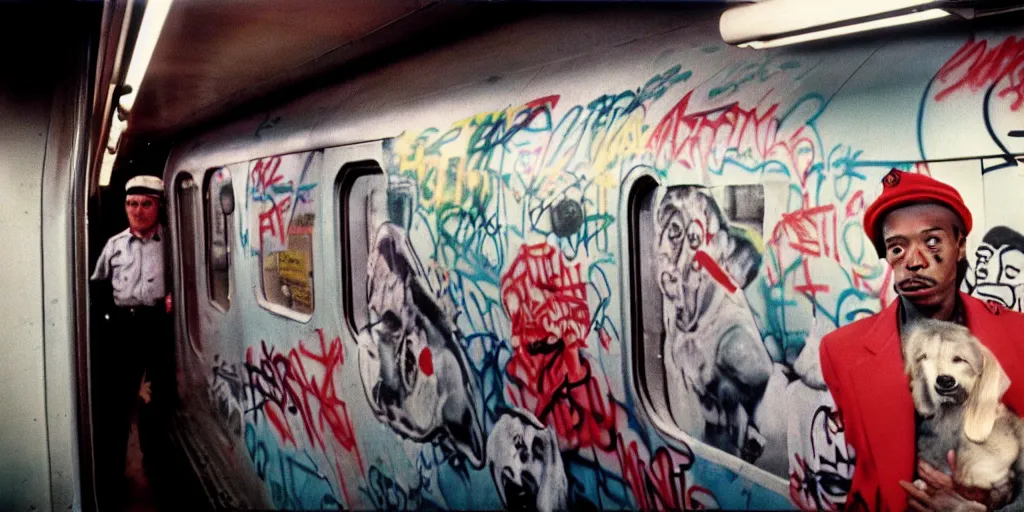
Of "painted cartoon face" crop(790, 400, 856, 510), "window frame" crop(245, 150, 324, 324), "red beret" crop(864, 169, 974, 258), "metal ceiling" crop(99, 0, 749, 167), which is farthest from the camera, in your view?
"window frame" crop(245, 150, 324, 324)

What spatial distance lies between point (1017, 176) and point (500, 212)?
82.7 inches

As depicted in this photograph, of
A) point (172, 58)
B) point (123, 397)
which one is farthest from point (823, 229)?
point (123, 397)

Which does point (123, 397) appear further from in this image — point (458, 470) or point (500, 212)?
point (500, 212)

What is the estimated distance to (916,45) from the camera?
2.33 m

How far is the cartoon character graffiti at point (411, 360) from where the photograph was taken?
13.8ft

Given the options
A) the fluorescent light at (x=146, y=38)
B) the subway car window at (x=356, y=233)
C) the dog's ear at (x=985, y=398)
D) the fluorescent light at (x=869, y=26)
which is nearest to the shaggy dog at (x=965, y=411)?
the dog's ear at (x=985, y=398)

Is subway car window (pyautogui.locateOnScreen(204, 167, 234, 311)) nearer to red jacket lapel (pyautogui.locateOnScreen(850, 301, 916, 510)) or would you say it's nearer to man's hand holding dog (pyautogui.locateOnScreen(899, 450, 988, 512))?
red jacket lapel (pyautogui.locateOnScreen(850, 301, 916, 510))

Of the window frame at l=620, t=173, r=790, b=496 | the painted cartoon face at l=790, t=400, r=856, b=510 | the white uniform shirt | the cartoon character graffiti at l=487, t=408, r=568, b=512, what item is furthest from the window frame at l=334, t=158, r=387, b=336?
the painted cartoon face at l=790, t=400, r=856, b=510

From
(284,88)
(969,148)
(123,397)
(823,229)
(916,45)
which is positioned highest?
(284,88)

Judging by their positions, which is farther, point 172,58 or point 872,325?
point 172,58

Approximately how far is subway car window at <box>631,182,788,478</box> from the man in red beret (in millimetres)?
260

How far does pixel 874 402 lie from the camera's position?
8.05 ft

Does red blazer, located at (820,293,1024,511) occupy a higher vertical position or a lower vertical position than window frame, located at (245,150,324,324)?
lower

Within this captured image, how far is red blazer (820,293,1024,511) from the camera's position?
94.1 inches
